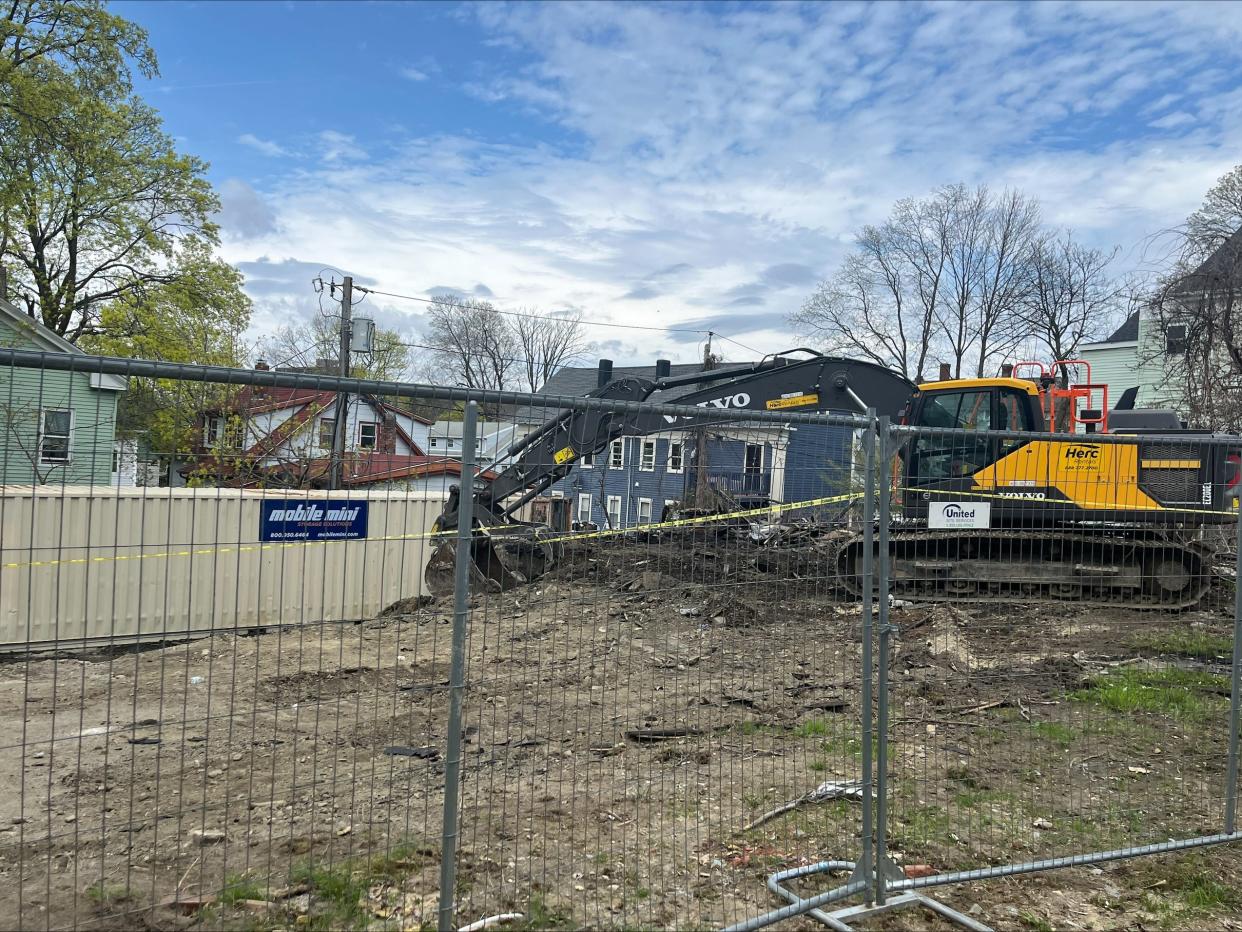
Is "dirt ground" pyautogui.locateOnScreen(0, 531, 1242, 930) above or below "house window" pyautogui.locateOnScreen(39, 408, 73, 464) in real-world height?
below

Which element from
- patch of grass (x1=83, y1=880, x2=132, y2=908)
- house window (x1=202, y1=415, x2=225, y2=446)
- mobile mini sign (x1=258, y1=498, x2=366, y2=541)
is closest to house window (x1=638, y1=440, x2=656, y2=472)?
mobile mini sign (x1=258, y1=498, x2=366, y2=541)

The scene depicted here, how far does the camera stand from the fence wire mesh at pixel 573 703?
356cm

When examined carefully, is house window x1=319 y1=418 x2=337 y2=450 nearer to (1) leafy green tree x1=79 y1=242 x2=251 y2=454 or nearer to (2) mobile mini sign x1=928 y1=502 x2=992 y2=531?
(2) mobile mini sign x1=928 y1=502 x2=992 y2=531

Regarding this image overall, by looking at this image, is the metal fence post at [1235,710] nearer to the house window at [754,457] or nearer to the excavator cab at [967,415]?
the house window at [754,457]

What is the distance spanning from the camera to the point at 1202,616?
30.8 ft

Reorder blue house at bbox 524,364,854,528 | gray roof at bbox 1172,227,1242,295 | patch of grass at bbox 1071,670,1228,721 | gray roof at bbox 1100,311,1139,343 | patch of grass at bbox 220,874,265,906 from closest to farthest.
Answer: patch of grass at bbox 220,874,265,906, blue house at bbox 524,364,854,528, patch of grass at bbox 1071,670,1228,721, gray roof at bbox 1172,227,1242,295, gray roof at bbox 1100,311,1139,343

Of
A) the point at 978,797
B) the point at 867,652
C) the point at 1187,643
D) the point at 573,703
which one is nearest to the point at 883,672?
the point at 867,652

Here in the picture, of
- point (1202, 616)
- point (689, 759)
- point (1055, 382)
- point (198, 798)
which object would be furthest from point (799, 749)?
point (1055, 382)

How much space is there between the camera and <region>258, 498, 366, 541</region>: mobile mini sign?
367cm

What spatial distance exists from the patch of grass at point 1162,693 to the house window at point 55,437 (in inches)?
283

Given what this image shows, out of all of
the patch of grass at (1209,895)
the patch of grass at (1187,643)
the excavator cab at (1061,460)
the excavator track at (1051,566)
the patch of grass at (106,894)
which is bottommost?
the patch of grass at (106,894)

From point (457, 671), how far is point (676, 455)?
1781 mm

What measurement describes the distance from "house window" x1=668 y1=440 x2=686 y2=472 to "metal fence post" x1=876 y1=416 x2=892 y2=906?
3.23 ft

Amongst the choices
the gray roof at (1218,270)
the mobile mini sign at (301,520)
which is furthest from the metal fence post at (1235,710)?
the gray roof at (1218,270)
